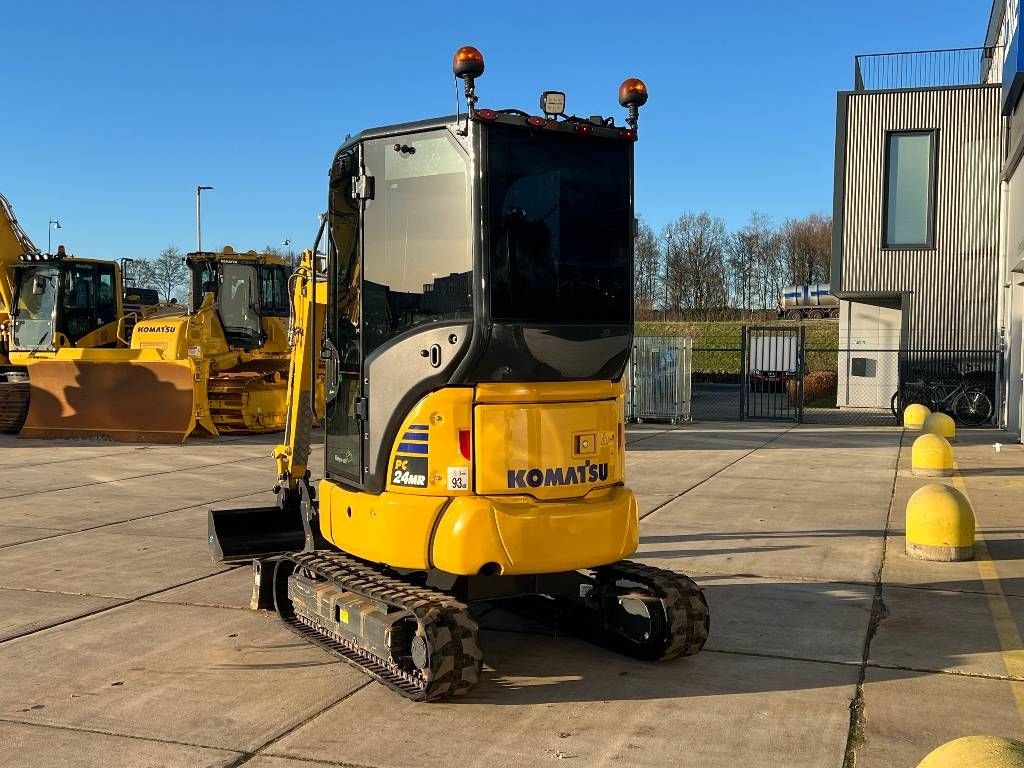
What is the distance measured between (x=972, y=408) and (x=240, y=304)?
16279 mm

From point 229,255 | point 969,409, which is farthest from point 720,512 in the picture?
point 969,409

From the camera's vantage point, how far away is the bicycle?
23.4m

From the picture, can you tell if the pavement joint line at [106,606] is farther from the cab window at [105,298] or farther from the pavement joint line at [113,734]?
the cab window at [105,298]

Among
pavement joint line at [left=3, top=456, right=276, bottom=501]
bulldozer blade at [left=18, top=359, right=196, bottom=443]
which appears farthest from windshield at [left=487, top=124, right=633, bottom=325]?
bulldozer blade at [left=18, top=359, right=196, bottom=443]

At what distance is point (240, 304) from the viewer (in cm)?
2020

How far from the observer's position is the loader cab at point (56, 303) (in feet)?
68.7

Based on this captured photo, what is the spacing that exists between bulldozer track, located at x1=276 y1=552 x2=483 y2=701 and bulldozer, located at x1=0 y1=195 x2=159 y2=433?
16.4 metres

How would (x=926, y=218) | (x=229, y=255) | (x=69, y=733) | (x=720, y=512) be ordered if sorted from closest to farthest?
(x=69, y=733) < (x=720, y=512) < (x=229, y=255) < (x=926, y=218)

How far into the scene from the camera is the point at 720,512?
1155 centimetres

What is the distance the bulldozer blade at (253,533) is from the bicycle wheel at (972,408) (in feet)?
62.3

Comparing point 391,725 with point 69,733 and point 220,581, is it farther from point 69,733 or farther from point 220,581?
point 220,581

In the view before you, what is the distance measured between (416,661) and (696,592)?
5.85ft

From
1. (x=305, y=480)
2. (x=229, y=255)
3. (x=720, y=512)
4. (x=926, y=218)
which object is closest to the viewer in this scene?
(x=305, y=480)

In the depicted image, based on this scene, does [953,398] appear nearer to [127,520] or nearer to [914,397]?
[914,397]
